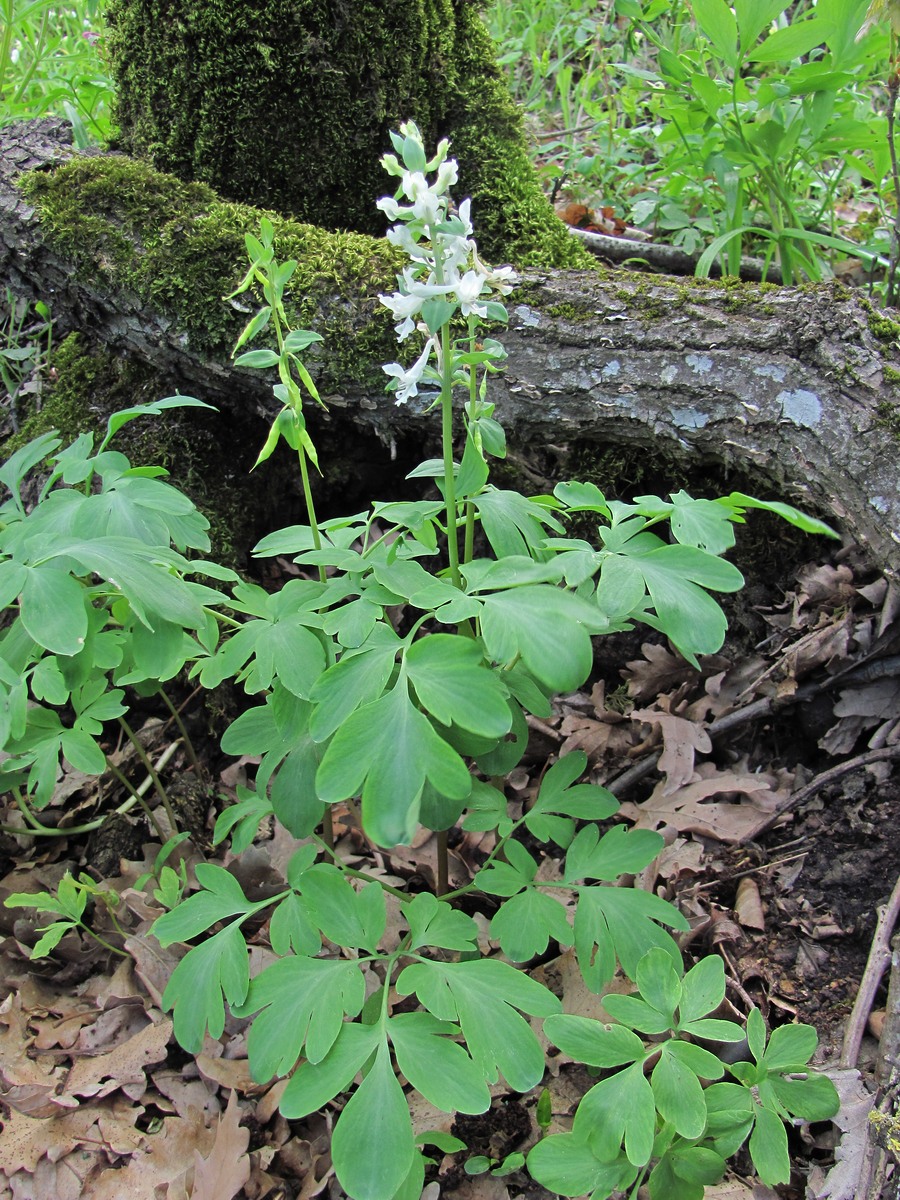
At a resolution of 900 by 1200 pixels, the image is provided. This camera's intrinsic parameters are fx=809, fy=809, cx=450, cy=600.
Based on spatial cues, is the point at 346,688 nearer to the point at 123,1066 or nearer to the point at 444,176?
the point at 444,176

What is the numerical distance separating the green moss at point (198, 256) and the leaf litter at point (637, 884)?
1298 millimetres

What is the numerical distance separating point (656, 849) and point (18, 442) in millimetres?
2576

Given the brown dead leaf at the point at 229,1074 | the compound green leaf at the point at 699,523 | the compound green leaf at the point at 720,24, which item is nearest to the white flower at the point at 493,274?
the compound green leaf at the point at 699,523

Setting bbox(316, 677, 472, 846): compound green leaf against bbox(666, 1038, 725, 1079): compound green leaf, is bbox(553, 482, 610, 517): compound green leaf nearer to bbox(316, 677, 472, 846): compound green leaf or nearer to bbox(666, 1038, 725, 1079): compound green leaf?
bbox(316, 677, 472, 846): compound green leaf

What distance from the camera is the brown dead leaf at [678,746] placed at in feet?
7.06

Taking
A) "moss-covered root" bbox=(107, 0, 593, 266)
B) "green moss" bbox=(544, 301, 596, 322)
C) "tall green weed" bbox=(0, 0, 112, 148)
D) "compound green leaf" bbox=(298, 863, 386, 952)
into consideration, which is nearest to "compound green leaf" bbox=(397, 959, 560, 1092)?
"compound green leaf" bbox=(298, 863, 386, 952)

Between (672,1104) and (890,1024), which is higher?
(672,1104)

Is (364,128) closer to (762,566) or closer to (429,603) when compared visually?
(762,566)

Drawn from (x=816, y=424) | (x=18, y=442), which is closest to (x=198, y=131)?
(x=18, y=442)

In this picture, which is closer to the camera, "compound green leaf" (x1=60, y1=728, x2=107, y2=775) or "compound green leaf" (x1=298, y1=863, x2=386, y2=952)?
"compound green leaf" (x1=298, y1=863, x2=386, y2=952)

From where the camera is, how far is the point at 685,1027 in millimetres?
1305

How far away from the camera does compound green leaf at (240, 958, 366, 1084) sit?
129 cm

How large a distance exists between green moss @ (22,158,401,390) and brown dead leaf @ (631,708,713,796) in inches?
52.5

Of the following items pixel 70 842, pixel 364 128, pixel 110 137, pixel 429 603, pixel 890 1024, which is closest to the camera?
pixel 429 603
